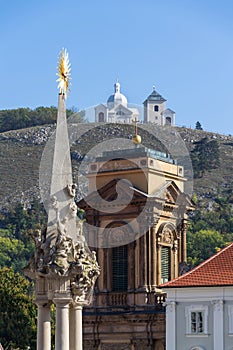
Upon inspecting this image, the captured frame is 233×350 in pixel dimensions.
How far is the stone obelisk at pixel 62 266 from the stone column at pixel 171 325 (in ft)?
101

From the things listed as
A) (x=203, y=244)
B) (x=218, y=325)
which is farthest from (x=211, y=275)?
(x=203, y=244)

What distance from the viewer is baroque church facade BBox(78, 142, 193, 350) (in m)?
67.5

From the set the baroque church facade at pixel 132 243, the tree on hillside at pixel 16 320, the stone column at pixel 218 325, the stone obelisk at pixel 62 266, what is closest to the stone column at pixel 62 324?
the stone obelisk at pixel 62 266

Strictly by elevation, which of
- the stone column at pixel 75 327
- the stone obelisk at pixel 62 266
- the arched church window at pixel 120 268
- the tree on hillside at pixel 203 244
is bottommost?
the stone column at pixel 75 327

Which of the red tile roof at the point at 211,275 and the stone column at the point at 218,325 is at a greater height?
the red tile roof at the point at 211,275

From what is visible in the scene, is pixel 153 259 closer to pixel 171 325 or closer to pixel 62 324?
pixel 171 325

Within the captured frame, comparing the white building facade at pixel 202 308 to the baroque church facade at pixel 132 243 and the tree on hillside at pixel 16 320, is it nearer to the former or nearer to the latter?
the baroque church facade at pixel 132 243

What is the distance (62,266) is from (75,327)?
1.76 meters

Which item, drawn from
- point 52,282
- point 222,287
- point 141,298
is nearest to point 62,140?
point 52,282

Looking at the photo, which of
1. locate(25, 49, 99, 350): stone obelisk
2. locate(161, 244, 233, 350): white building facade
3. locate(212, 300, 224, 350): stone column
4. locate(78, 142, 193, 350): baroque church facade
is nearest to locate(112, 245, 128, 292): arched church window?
locate(78, 142, 193, 350): baroque church facade

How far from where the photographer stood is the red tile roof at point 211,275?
63.3 m

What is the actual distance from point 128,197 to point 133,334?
24.2 ft

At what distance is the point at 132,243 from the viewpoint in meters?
68.4

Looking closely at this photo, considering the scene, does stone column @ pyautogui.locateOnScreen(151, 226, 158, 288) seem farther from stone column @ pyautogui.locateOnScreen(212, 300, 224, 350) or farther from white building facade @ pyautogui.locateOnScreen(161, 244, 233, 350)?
stone column @ pyautogui.locateOnScreen(212, 300, 224, 350)
